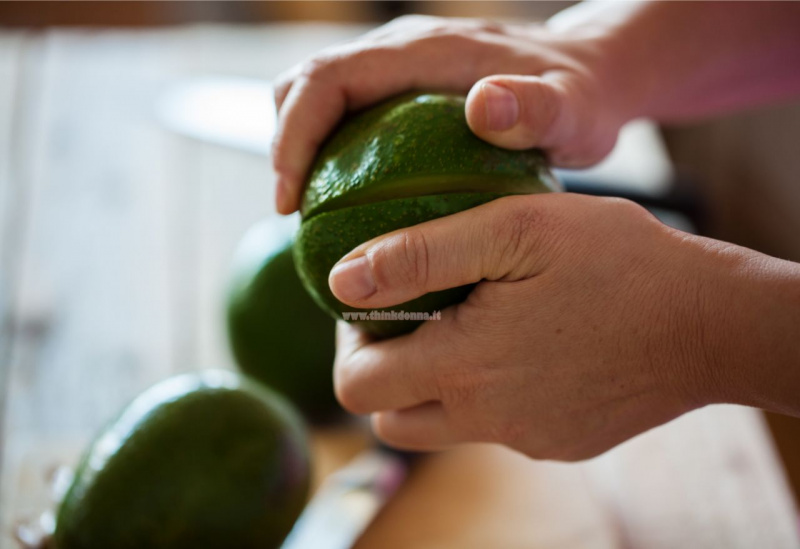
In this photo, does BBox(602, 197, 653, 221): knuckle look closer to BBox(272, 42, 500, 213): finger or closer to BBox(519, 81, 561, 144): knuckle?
BBox(519, 81, 561, 144): knuckle

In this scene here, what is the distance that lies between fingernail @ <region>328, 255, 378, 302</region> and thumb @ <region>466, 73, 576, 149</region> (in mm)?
217

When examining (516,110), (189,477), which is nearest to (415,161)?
(516,110)

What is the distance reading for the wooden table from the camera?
1.29 meters

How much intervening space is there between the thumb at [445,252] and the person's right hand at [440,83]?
12cm

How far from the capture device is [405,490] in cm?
134

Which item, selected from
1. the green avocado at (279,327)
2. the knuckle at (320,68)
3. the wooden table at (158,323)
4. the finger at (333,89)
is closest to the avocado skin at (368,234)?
the finger at (333,89)

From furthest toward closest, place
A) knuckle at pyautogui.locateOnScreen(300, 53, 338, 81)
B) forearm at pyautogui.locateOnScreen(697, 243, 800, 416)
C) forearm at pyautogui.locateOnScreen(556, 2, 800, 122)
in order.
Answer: forearm at pyautogui.locateOnScreen(556, 2, 800, 122) → knuckle at pyautogui.locateOnScreen(300, 53, 338, 81) → forearm at pyautogui.locateOnScreen(697, 243, 800, 416)

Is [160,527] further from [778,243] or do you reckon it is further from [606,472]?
[778,243]

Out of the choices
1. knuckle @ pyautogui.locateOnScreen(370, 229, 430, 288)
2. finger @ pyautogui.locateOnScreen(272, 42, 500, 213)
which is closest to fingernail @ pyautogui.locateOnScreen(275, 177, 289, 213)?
finger @ pyautogui.locateOnScreen(272, 42, 500, 213)

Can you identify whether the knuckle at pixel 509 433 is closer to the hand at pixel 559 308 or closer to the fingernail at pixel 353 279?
the hand at pixel 559 308

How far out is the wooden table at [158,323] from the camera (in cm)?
129

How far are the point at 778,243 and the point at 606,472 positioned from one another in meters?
2.21

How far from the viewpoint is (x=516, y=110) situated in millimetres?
906

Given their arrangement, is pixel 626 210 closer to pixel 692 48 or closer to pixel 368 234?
pixel 368 234
